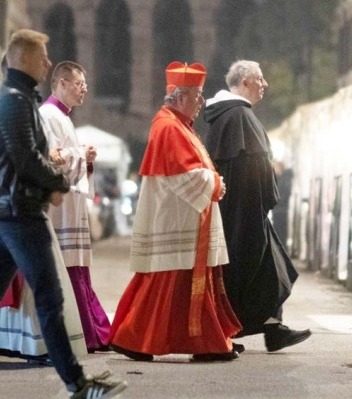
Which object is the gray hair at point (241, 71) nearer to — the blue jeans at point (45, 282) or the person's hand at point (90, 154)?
the person's hand at point (90, 154)

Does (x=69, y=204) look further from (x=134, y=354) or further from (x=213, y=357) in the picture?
(x=213, y=357)

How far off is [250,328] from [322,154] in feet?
42.2

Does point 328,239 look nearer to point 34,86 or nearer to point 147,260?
point 147,260

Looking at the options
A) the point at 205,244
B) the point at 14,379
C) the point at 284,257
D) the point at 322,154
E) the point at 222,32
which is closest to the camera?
the point at 14,379

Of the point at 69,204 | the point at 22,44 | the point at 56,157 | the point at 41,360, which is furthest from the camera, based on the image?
the point at 69,204

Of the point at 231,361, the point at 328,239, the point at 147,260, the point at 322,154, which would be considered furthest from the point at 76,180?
the point at 322,154

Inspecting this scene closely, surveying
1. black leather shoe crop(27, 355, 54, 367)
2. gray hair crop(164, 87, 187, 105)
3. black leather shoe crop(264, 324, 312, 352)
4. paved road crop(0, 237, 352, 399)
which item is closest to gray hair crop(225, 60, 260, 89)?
gray hair crop(164, 87, 187, 105)

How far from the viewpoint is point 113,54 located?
90562 mm

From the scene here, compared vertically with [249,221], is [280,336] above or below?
below

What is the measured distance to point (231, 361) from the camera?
1131cm

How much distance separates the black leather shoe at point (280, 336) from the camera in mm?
11812

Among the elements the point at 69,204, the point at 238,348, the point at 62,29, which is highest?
the point at 62,29

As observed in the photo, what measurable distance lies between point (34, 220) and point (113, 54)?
82.2 metres

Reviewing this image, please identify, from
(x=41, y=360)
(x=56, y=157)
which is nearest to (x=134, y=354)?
(x=41, y=360)
